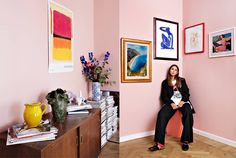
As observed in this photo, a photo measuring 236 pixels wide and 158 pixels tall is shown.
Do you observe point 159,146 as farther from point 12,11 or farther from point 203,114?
point 12,11

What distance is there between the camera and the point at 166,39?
114 inches

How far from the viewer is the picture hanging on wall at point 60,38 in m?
1.64

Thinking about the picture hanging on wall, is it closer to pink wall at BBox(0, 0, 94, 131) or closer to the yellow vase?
pink wall at BBox(0, 0, 94, 131)

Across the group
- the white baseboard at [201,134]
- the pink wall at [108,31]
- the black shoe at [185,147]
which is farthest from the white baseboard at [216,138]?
the pink wall at [108,31]

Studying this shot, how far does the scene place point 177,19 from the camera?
3.03m

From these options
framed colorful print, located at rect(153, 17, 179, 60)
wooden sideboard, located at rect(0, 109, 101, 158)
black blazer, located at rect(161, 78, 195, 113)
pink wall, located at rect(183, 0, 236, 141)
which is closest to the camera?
wooden sideboard, located at rect(0, 109, 101, 158)

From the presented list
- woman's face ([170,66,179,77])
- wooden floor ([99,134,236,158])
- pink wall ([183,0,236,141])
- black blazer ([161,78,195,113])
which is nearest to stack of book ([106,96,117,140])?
wooden floor ([99,134,236,158])

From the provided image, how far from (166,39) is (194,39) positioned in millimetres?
503

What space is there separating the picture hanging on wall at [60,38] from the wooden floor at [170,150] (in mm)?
1320

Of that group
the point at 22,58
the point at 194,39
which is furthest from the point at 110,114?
the point at 194,39

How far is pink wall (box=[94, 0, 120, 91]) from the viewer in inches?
95.9

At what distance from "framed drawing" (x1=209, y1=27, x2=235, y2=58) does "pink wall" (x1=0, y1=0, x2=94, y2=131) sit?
2337 mm

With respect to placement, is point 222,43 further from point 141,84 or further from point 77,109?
point 77,109

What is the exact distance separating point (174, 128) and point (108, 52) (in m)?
1.73
